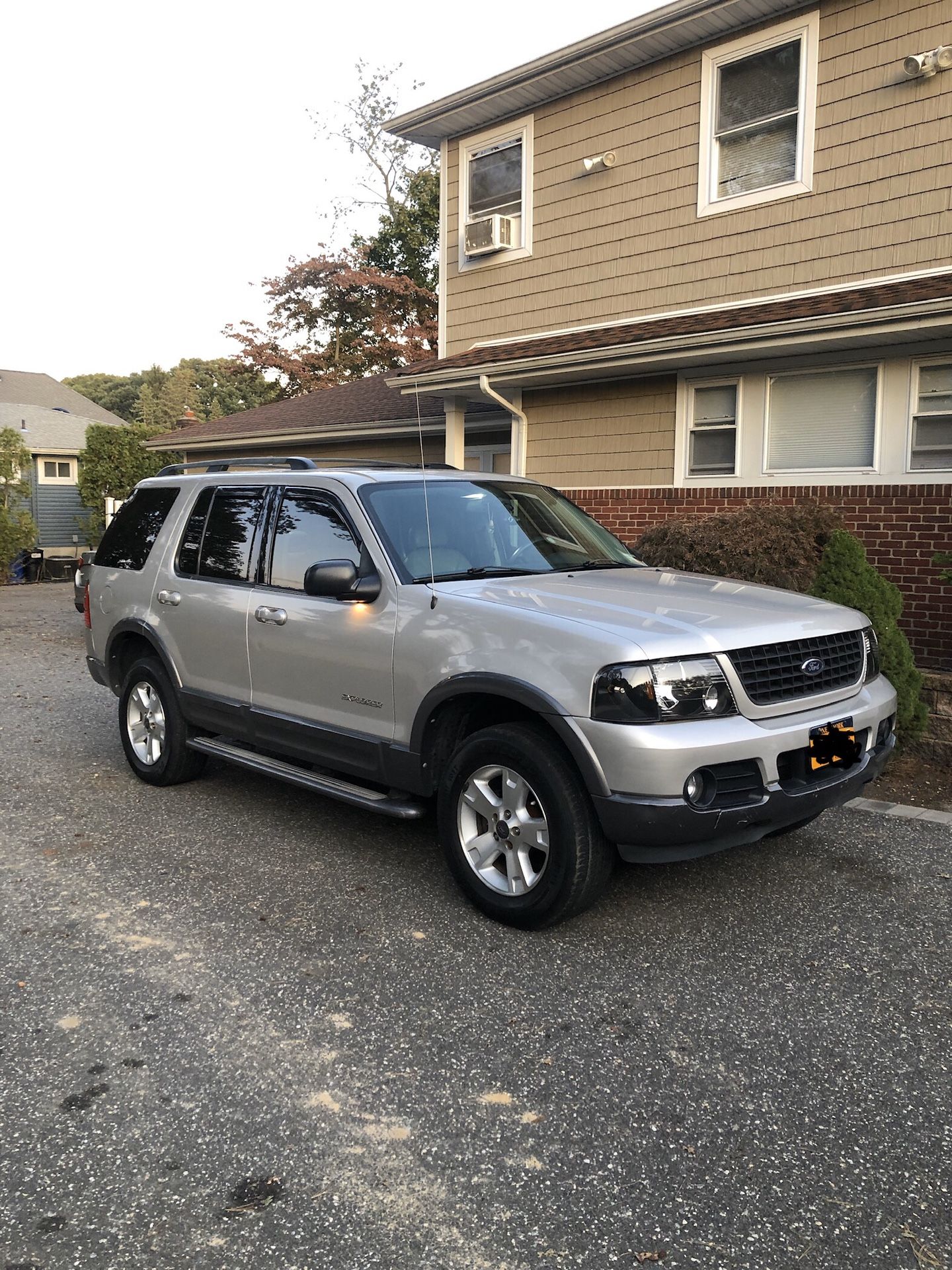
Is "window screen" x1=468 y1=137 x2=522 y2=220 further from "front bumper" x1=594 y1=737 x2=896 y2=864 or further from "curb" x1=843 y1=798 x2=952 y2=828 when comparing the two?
"front bumper" x1=594 y1=737 x2=896 y2=864

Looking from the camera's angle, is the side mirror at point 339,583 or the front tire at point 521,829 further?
the side mirror at point 339,583

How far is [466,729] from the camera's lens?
4.46 meters

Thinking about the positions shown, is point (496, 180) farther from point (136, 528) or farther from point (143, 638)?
point (143, 638)

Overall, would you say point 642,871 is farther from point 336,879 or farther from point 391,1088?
point 391,1088

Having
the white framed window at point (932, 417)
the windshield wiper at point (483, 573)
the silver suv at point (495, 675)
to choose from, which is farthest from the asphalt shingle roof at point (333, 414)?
the windshield wiper at point (483, 573)

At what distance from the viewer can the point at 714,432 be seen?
10562 millimetres

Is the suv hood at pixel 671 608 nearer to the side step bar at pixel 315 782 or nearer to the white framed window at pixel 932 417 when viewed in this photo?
the side step bar at pixel 315 782

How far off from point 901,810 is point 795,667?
2.41 meters

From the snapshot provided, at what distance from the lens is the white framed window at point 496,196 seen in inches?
499

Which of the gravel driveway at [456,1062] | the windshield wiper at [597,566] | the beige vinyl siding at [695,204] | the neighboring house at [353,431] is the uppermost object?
the beige vinyl siding at [695,204]

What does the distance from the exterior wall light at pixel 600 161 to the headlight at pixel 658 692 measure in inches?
379

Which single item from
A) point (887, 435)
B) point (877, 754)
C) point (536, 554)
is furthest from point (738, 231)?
point (877, 754)

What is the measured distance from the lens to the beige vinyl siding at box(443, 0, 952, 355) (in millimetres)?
9242

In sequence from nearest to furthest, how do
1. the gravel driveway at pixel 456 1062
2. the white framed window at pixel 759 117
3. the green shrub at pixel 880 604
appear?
the gravel driveway at pixel 456 1062, the green shrub at pixel 880 604, the white framed window at pixel 759 117
